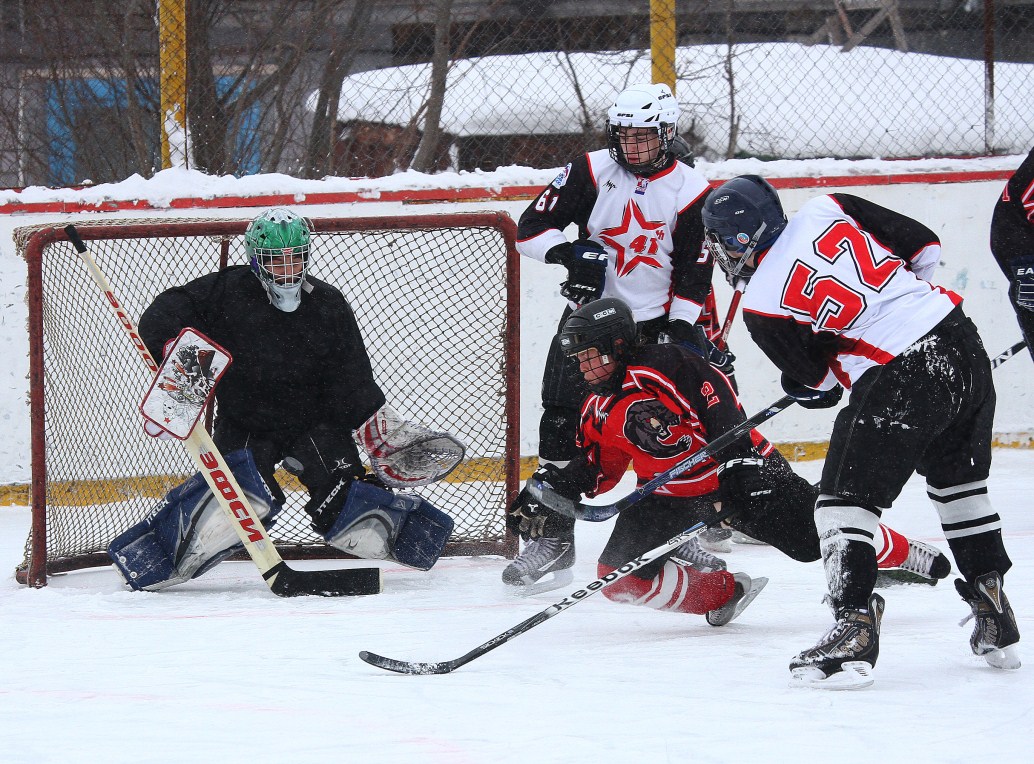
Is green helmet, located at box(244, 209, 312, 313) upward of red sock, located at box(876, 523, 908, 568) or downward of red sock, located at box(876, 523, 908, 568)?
upward

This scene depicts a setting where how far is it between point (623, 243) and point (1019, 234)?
113 cm

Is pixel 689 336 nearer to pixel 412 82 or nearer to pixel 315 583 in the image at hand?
pixel 315 583

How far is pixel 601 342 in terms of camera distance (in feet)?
9.87

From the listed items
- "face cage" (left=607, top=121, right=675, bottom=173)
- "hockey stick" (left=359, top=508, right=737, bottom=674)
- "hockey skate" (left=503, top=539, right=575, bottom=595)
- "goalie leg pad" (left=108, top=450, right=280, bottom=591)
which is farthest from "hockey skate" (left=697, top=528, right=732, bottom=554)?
"goalie leg pad" (left=108, top=450, right=280, bottom=591)

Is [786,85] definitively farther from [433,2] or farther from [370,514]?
[370,514]

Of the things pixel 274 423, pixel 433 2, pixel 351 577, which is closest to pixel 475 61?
pixel 433 2

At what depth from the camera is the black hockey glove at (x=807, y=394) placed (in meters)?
2.84

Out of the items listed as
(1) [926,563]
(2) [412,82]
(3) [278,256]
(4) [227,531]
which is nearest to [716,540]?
(1) [926,563]

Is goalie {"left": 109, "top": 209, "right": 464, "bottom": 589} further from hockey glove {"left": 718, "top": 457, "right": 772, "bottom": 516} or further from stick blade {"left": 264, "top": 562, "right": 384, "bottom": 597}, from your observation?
hockey glove {"left": 718, "top": 457, "right": 772, "bottom": 516}

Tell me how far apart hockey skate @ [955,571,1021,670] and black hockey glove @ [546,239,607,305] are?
1449 millimetres

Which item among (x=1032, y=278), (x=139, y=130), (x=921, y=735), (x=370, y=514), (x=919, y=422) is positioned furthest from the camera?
(x=139, y=130)

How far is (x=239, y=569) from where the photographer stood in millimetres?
4055

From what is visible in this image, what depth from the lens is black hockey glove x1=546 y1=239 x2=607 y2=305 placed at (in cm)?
363

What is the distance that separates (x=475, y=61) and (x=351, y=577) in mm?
2517
